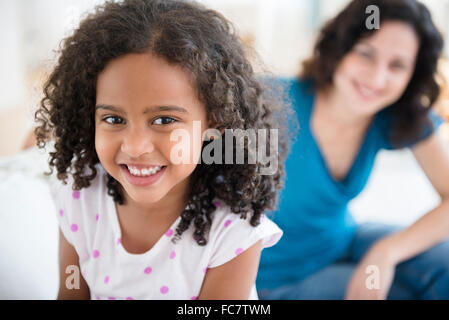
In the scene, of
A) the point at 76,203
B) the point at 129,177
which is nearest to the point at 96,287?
the point at 76,203

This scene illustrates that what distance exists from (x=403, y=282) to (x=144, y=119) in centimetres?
90

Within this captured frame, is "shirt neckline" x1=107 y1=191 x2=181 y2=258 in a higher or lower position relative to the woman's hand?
higher

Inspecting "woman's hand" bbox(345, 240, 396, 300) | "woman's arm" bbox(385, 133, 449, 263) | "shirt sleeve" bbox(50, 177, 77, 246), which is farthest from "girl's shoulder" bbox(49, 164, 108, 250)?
"woman's arm" bbox(385, 133, 449, 263)

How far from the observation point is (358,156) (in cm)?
129

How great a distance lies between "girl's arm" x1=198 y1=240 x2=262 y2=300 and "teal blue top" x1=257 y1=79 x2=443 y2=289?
37 cm

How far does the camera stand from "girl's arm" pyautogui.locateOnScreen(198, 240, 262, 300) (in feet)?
2.80

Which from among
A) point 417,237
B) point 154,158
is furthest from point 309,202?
point 154,158

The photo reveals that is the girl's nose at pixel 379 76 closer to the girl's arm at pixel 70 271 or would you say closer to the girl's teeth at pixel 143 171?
the girl's teeth at pixel 143 171

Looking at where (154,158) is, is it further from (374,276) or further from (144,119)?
(374,276)

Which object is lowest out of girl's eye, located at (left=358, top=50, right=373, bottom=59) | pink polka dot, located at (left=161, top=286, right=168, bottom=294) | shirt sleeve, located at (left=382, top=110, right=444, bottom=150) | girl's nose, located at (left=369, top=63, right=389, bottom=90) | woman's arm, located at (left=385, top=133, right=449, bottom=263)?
pink polka dot, located at (left=161, top=286, right=168, bottom=294)

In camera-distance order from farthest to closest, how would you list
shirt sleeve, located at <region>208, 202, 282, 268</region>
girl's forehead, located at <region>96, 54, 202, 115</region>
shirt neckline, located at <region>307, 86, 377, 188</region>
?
shirt neckline, located at <region>307, 86, 377, 188</region> → shirt sleeve, located at <region>208, 202, 282, 268</region> → girl's forehead, located at <region>96, 54, 202, 115</region>

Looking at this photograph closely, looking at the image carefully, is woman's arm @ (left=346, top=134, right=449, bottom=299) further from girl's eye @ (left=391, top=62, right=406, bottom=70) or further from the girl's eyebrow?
the girl's eyebrow

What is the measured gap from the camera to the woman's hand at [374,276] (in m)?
1.05
